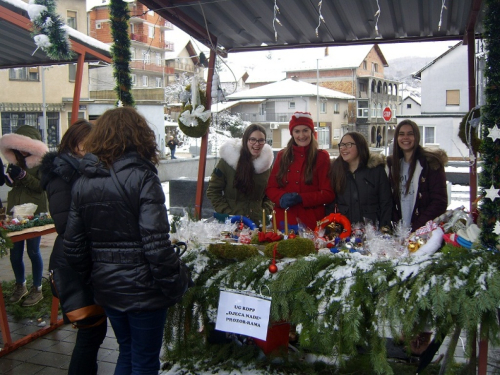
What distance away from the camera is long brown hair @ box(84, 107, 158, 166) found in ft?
7.61

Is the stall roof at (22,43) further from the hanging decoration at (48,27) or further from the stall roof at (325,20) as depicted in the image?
the stall roof at (325,20)

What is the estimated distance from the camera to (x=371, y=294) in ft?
8.21

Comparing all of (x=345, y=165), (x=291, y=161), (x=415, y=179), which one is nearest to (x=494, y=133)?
(x=415, y=179)

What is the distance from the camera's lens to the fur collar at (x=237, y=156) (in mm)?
4363

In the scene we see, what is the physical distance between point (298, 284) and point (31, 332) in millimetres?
2895

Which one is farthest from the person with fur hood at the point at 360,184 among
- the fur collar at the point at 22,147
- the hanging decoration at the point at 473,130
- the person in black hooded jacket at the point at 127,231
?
the fur collar at the point at 22,147

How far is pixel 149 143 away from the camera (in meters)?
2.42

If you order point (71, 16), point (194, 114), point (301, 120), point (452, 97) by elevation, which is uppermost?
point (71, 16)

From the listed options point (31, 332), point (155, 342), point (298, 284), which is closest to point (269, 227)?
point (298, 284)

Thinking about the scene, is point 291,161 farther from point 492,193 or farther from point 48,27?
point 48,27

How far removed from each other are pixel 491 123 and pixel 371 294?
112 cm

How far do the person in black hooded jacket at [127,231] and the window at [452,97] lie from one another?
81.8 ft

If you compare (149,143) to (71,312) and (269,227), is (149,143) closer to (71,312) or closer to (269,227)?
(71,312)

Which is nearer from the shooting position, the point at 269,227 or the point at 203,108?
the point at 269,227
